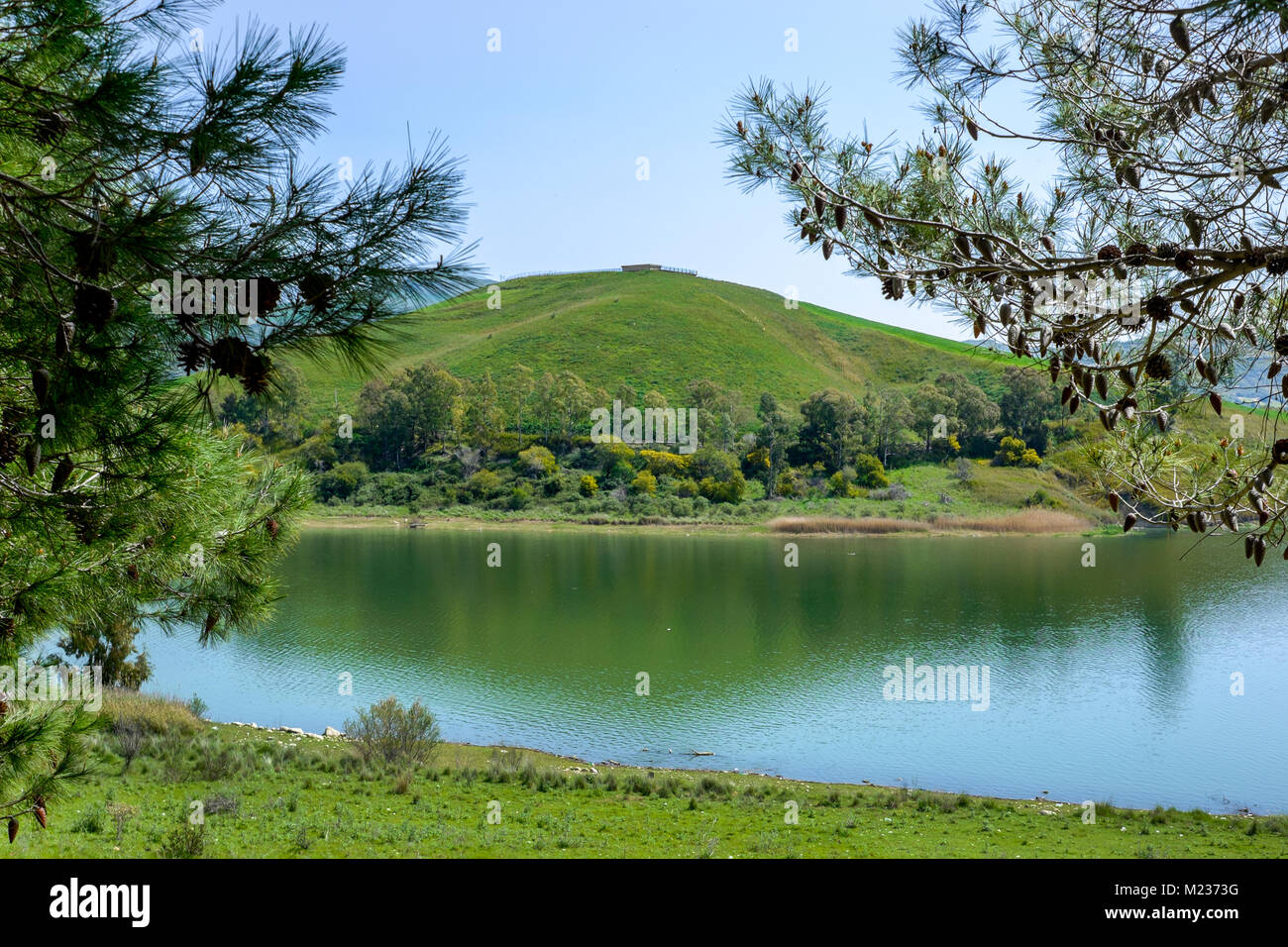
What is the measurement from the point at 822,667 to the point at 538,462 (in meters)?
34.1

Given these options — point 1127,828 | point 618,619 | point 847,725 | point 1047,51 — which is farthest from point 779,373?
point 1047,51

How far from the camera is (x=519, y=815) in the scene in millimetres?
8062

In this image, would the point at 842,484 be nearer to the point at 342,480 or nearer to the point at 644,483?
the point at 644,483

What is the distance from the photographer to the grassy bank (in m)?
6.67

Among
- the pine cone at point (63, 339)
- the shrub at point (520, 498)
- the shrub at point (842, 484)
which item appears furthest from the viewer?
the shrub at point (842, 484)

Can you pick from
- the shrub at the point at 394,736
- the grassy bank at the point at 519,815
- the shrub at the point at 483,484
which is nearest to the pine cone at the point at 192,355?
the grassy bank at the point at 519,815

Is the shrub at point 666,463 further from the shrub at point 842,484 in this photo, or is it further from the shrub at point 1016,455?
the shrub at point 1016,455

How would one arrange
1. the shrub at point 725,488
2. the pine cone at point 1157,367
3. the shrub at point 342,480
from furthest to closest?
the shrub at point 342,480 < the shrub at point 725,488 < the pine cone at point 1157,367

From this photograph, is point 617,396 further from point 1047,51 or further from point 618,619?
point 1047,51

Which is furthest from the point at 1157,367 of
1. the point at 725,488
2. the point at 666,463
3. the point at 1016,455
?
the point at 1016,455

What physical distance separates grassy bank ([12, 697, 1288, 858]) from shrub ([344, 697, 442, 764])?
0.87 ft

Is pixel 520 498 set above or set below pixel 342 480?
below

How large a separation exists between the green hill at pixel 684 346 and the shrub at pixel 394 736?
156 feet

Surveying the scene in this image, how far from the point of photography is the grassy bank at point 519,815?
667cm
